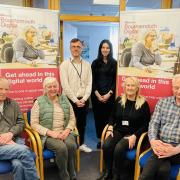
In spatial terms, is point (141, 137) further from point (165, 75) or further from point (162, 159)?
point (165, 75)

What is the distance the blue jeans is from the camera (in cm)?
224

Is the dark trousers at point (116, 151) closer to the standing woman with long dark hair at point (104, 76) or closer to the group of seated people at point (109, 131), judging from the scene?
the group of seated people at point (109, 131)

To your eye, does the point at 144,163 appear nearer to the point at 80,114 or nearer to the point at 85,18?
the point at 80,114

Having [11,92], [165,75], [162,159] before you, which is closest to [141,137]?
[162,159]

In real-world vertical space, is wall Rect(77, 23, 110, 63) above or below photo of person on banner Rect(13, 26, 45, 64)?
above

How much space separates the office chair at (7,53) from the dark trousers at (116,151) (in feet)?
5.17

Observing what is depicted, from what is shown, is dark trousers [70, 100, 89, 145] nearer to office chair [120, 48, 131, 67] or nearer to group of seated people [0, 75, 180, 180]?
group of seated people [0, 75, 180, 180]

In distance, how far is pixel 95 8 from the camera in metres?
5.69

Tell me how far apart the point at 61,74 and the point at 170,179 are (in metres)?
1.79

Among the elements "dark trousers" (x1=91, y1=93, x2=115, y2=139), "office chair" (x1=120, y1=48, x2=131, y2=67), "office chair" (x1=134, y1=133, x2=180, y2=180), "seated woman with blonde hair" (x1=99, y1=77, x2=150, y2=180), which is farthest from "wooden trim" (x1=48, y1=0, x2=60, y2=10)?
"office chair" (x1=134, y1=133, x2=180, y2=180)

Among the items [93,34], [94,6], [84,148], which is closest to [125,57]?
[84,148]

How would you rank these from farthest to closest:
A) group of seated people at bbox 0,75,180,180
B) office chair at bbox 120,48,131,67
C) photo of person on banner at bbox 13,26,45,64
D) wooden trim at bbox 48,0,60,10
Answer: wooden trim at bbox 48,0,60,10
office chair at bbox 120,48,131,67
photo of person on banner at bbox 13,26,45,64
group of seated people at bbox 0,75,180,180

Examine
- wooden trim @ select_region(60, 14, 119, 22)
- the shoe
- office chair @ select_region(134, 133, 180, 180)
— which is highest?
wooden trim @ select_region(60, 14, 119, 22)

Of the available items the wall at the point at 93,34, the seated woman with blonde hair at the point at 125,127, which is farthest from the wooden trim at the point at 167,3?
the wall at the point at 93,34
